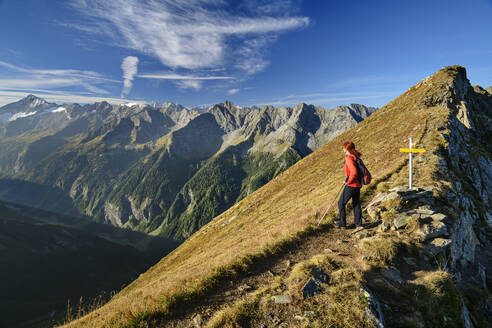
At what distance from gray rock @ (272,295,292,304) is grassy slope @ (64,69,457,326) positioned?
3.28 m

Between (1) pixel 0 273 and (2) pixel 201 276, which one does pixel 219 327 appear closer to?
(2) pixel 201 276

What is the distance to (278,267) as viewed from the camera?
31.0 ft

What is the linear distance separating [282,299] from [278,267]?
2.67 meters

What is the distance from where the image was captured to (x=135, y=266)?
498 ft

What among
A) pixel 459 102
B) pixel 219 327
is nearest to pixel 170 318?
pixel 219 327

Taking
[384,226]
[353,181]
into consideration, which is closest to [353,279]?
[384,226]

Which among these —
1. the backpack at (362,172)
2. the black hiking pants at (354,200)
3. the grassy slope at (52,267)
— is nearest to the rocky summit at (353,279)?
the black hiking pants at (354,200)

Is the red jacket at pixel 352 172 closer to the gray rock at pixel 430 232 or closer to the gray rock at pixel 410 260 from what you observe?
the gray rock at pixel 430 232

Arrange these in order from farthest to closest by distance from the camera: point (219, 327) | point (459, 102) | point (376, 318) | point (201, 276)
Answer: point (459, 102) < point (201, 276) < point (219, 327) < point (376, 318)

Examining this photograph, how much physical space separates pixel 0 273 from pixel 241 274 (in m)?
179

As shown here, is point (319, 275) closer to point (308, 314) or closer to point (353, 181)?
point (308, 314)

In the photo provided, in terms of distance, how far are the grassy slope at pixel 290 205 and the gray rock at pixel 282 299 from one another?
3281 millimetres

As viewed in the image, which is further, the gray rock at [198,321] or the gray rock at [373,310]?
the gray rock at [198,321]

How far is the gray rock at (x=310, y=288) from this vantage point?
22.1 feet
